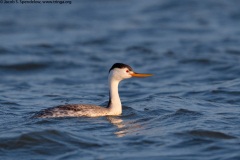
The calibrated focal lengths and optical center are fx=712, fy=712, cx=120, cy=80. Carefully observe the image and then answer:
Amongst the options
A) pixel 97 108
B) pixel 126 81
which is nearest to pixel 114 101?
pixel 97 108

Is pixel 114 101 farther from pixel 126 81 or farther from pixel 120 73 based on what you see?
pixel 126 81

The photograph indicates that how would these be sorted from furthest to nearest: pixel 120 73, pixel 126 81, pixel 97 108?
pixel 126 81, pixel 120 73, pixel 97 108

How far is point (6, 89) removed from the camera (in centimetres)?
1914

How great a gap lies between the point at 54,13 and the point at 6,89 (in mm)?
13914

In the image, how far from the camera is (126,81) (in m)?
20.7

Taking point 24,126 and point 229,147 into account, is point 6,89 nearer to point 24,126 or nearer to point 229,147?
point 24,126

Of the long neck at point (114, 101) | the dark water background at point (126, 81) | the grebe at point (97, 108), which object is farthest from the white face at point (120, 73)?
the dark water background at point (126, 81)

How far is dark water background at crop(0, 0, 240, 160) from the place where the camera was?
12242 mm

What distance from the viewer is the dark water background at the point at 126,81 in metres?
12.2

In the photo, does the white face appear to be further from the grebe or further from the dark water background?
the dark water background

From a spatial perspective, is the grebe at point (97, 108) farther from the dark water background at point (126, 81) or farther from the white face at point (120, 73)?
the dark water background at point (126, 81)

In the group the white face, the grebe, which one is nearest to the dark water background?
the grebe

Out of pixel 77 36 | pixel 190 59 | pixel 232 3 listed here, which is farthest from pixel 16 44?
pixel 232 3

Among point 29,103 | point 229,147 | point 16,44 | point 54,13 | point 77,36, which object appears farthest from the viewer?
point 54,13
